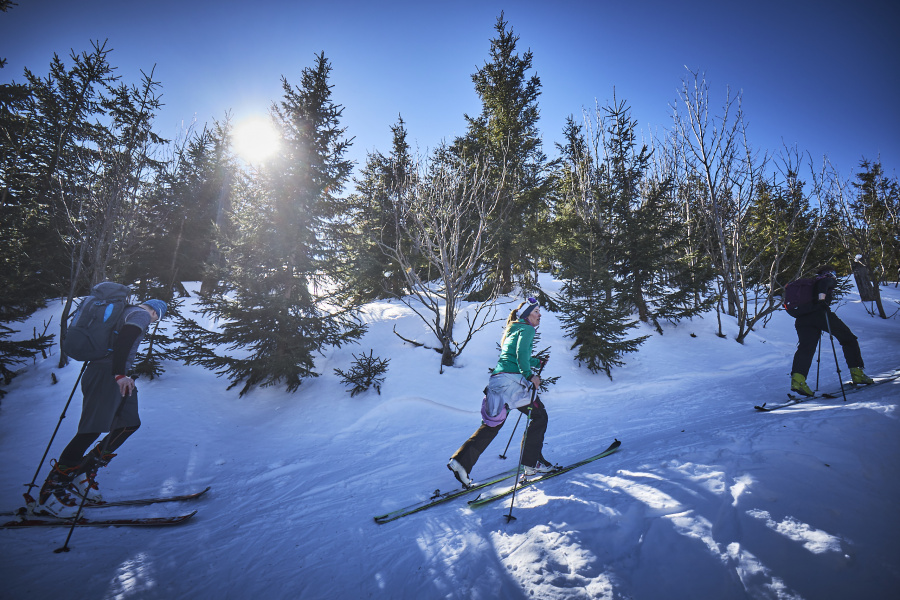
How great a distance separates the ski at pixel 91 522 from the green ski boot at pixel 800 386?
9005mm

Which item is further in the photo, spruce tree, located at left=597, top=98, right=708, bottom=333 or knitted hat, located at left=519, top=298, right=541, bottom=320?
spruce tree, located at left=597, top=98, right=708, bottom=333

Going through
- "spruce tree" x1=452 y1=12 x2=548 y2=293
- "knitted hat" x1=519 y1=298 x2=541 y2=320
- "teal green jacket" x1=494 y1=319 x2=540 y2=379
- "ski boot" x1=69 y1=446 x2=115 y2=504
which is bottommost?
"ski boot" x1=69 y1=446 x2=115 y2=504

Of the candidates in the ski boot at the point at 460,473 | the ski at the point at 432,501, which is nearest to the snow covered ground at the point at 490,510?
the ski at the point at 432,501

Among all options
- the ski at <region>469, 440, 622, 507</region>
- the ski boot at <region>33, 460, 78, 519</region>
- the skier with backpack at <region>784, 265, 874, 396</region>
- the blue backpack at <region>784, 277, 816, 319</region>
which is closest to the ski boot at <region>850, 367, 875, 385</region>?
the skier with backpack at <region>784, 265, 874, 396</region>

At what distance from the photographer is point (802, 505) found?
6.49ft

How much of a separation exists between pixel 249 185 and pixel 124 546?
25.8 feet

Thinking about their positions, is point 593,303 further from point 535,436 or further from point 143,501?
point 143,501

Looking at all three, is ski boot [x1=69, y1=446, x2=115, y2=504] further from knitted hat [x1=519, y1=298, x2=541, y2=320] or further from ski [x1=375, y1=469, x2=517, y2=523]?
knitted hat [x1=519, y1=298, x2=541, y2=320]

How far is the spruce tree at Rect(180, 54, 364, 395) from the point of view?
760cm

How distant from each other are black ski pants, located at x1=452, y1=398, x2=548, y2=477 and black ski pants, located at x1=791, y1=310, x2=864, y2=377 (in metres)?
4.76

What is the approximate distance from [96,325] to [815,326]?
34.3ft

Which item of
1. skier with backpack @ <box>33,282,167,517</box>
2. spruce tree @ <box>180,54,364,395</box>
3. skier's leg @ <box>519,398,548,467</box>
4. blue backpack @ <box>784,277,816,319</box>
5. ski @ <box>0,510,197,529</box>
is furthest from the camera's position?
spruce tree @ <box>180,54,364,395</box>

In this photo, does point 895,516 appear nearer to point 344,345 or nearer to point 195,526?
point 195,526

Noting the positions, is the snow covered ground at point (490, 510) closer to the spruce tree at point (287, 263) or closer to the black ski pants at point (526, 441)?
the black ski pants at point (526, 441)
